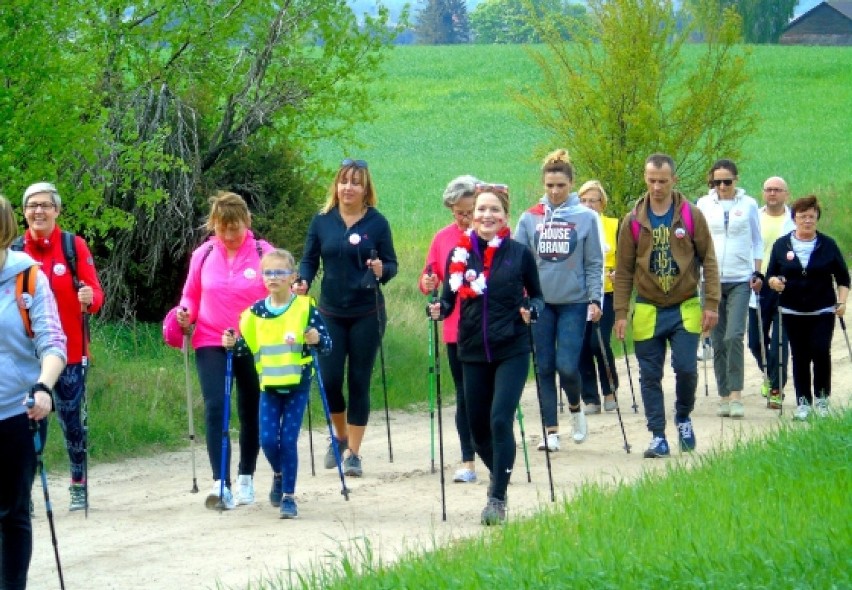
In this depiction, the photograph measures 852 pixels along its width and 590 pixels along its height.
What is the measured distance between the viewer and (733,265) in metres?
14.4

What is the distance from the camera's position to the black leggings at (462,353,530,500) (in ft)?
30.7

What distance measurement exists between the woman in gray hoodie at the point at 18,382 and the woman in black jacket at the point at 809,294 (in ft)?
26.3

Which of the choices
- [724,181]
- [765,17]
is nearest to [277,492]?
[724,181]

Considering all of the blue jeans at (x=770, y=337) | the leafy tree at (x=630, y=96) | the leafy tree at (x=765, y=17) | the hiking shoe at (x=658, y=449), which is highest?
the leafy tree at (x=765, y=17)

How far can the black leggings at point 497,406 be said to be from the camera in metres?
9.36

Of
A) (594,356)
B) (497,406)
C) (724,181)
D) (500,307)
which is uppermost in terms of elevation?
(724,181)

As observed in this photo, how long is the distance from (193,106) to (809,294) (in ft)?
29.2

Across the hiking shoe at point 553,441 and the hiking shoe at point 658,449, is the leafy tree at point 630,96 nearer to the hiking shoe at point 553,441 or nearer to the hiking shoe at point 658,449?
the hiking shoe at point 553,441

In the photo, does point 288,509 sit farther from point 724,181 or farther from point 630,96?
point 630,96

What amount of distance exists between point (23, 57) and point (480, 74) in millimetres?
65438

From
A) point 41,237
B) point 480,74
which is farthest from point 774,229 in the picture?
point 480,74

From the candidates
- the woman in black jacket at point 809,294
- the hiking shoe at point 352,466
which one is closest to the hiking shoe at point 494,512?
the hiking shoe at point 352,466

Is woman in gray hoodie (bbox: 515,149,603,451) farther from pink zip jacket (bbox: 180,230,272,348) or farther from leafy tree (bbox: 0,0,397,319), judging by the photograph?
leafy tree (bbox: 0,0,397,319)

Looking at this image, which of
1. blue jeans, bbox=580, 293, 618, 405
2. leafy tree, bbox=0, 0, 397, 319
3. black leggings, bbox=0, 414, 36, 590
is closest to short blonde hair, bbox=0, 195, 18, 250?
black leggings, bbox=0, 414, 36, 590
